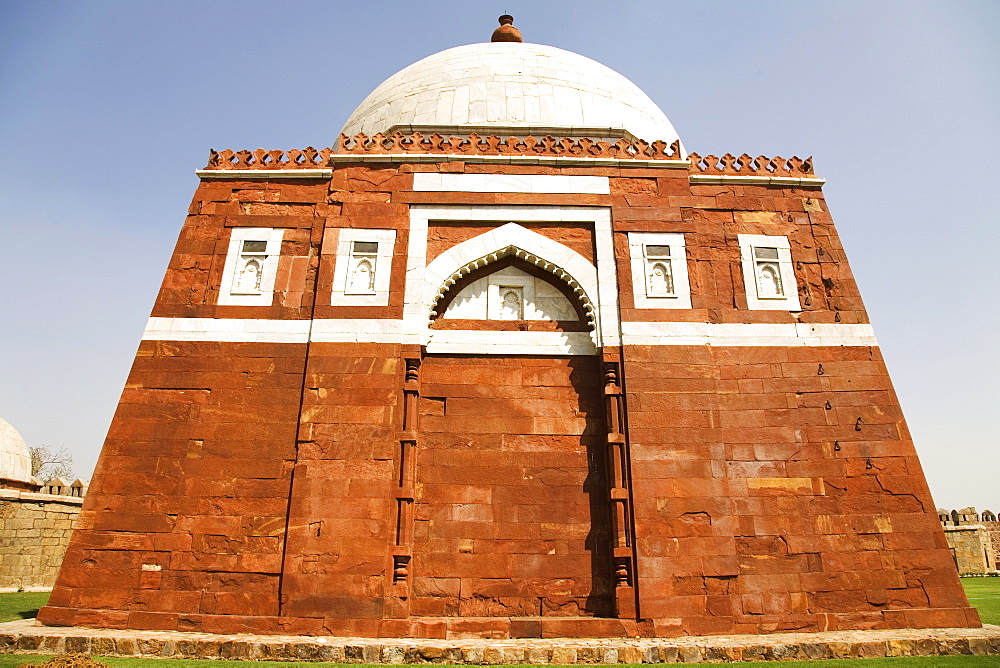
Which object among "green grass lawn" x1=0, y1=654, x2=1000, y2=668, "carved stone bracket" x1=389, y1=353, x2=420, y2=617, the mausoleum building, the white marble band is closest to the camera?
"green grass lawn" x1=0, y1=654, x2=1000, y2=668

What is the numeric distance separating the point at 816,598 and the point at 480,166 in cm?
645

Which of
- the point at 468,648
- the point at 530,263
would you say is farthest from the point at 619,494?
the point at 530,263

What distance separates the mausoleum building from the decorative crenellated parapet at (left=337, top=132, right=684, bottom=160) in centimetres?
4

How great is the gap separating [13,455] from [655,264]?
1636 centimetres

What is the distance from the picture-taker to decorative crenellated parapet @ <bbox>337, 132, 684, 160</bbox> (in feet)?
28.4

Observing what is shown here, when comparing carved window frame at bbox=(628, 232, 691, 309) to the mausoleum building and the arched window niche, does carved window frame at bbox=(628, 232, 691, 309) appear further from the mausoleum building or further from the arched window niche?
the arched window niche

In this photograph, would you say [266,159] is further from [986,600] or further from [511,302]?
[986,600]

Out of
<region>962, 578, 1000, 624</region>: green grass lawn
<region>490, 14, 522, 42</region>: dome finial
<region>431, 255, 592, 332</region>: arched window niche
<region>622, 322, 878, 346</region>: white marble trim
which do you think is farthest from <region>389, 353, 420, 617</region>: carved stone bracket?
<region>490, 14, 522, 42</region>: dome finial

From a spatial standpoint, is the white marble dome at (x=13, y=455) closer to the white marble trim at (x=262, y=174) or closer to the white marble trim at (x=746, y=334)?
the white marble trim at (x=262, y=174)

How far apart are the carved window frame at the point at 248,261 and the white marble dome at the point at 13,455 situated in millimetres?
11318

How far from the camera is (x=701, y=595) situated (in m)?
6.74

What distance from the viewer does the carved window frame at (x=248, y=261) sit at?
7.99 meters

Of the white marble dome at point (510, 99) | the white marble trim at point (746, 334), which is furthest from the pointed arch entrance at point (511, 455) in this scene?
the white marble dome at point (510, 99)

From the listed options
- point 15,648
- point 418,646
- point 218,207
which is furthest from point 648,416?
point 15,648
